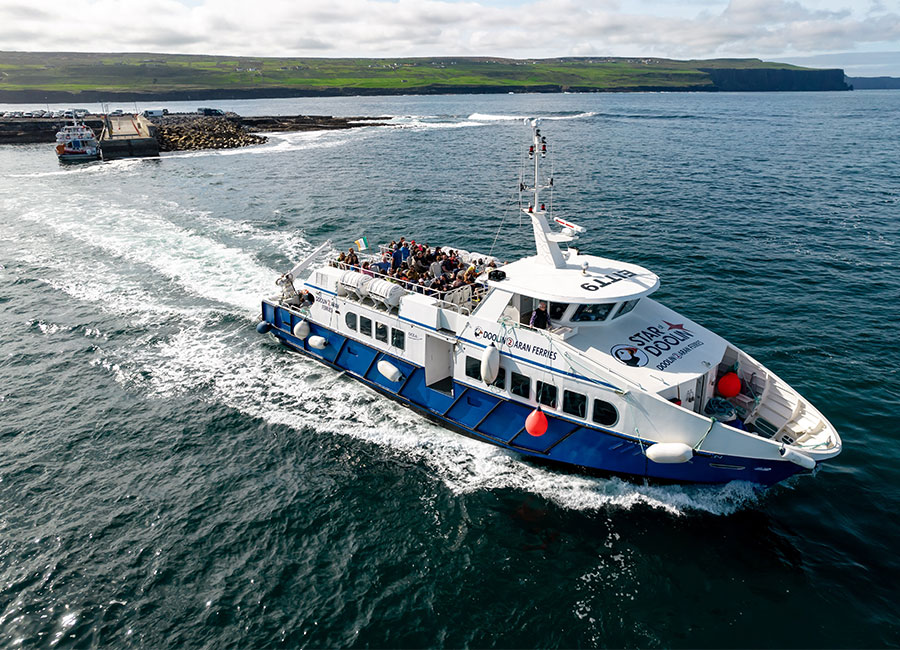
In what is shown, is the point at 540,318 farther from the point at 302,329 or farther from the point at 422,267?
the point at 302,329

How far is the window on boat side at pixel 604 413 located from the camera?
15.7 meters

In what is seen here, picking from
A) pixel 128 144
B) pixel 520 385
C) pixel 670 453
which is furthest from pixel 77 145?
pixel 670 453

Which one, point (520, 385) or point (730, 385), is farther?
point (520, 385)

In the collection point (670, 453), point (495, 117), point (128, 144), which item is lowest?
point (670, 453)

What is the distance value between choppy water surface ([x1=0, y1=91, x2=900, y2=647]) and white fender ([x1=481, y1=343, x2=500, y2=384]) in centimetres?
309

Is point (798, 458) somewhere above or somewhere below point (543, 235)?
below

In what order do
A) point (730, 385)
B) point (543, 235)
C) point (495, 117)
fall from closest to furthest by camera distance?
point (730, 385) < point (543, 235) < point (495, 117)

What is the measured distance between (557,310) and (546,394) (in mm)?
2614

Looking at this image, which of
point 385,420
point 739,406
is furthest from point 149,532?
point 739,406

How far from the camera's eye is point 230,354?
25000 millimetres

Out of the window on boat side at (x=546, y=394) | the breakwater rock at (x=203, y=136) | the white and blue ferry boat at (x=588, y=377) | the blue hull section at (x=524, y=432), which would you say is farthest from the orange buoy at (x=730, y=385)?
the breakwater rock at (x=203, y=136)

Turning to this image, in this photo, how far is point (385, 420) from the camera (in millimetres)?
20406

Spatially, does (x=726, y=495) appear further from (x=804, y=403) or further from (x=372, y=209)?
(x=372, y=209)

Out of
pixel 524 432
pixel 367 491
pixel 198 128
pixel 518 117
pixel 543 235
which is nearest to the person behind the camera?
pixel 367 491
